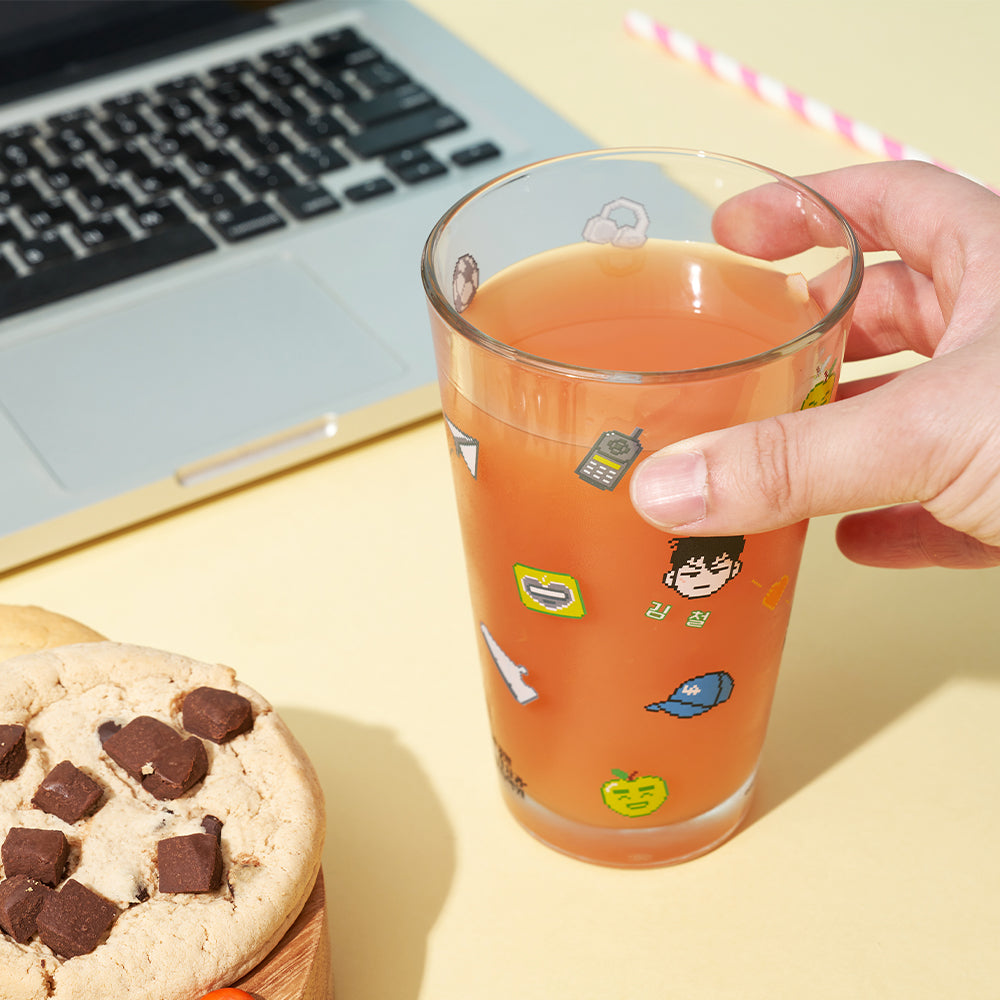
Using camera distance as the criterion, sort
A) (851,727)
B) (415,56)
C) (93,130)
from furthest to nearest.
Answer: (415,56)
(93,130)
(851,727)

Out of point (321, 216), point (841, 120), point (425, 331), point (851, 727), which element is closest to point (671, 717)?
point (851, 727)

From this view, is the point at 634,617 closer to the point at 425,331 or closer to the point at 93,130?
the point at 425,331

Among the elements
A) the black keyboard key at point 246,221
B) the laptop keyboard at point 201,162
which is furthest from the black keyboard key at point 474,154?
the black keyboard key at point 246,221

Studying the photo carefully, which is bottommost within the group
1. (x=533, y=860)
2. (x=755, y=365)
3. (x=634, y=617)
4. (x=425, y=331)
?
(x=533, y=860)

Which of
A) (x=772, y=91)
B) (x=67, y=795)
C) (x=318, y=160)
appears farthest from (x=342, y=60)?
(x=67, y=795)

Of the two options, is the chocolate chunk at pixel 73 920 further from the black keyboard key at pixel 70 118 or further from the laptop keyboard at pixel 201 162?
the black keyboard key at pixel 70 118
